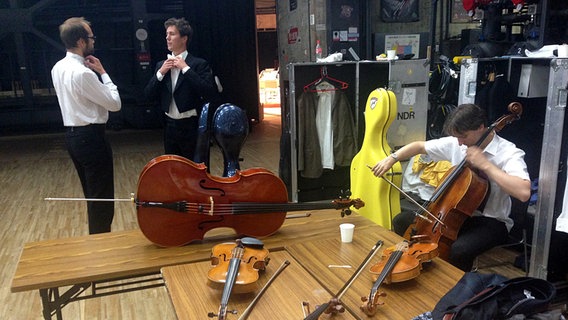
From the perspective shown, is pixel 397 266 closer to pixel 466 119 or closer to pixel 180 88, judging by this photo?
pixel 466 119

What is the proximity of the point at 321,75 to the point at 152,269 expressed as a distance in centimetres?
262

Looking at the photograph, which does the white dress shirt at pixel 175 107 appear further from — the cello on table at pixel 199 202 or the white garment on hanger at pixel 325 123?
the white garment on hanger at pixel 325 123

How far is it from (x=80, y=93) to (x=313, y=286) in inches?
70.5

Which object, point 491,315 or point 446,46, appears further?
point 446,46

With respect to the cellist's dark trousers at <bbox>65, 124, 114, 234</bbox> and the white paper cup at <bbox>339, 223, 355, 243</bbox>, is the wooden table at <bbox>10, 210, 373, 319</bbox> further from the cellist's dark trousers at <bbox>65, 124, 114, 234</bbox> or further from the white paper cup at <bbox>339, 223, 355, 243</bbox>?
the cellist's dark trousers at <bbox>65, 124, 114, 234</bbox>

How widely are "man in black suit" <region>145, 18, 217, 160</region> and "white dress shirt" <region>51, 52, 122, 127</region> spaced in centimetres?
31

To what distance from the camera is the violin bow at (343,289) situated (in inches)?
46.3

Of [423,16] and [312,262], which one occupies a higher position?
[423,16]

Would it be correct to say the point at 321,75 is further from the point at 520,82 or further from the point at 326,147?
the point at 520,82

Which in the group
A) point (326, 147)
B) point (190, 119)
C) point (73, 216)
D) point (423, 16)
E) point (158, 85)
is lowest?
point (73, 216)

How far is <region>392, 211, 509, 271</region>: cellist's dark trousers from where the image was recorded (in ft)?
6.93

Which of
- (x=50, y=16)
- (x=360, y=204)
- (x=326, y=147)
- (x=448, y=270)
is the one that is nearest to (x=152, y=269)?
(x=360, y=204)

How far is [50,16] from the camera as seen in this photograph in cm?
796

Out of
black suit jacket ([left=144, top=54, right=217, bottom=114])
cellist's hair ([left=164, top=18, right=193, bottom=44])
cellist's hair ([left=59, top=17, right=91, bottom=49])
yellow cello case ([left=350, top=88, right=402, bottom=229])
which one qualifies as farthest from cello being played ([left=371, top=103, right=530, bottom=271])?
cellist's hair ([left=59, top=17, right=91, bottom=49])
